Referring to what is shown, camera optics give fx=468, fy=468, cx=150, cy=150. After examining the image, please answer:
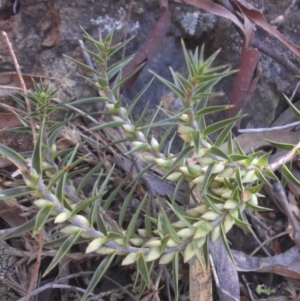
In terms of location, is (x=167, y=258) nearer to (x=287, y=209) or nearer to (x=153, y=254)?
(x=153, y=254)

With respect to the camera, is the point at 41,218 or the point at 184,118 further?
the point at 184,118

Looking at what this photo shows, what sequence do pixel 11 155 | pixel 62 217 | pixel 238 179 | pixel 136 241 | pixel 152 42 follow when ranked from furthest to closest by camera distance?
pixel 152 42, pixel 136 241, pixel 238 179, pixel 62 217, pixel 11 155

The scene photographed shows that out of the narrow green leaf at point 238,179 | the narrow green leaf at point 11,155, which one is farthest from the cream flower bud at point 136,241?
the narrow green leaf at point 11,155

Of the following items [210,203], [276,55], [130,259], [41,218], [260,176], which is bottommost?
[130,259]

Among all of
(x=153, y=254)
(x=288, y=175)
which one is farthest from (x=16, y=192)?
(x=288, y=175)

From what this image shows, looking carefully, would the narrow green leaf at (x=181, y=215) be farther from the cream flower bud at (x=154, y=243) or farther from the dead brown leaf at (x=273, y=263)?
the dead brown leaf at (x=273, y=263)

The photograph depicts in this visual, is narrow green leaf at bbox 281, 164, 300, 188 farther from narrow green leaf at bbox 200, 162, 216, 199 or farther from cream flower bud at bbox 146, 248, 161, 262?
cream flower bud at bbox 146, 248, 161, 262

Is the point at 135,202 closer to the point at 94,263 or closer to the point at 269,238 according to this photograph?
the point at 94,263

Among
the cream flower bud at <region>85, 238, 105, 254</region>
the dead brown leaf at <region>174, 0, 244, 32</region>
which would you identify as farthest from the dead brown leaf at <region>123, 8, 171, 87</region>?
the cream flower bud at <region>85, 238, 105, 254</region>

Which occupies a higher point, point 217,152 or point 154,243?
point 217,152
